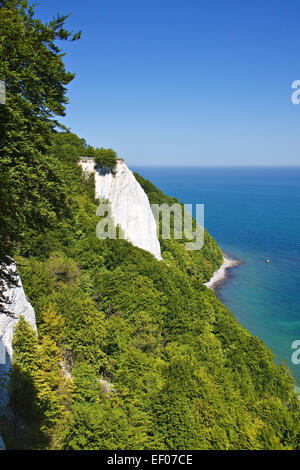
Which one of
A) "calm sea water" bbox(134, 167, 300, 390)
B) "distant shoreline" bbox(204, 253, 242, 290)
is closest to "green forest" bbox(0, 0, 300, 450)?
"calm sea water" bbox(134, 167, 300, 390)

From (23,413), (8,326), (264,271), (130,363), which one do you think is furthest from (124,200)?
(264,271)

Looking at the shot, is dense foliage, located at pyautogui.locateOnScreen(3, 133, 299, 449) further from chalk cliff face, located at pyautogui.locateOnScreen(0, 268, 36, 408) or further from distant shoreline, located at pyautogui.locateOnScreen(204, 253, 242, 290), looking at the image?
distant shoreline, located at pyautogui.locateOnScreen(204, 253, 242, 290)

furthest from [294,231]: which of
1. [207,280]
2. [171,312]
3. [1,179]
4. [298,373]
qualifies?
[1,179]

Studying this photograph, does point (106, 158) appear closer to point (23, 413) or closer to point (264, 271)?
point (23, 413)

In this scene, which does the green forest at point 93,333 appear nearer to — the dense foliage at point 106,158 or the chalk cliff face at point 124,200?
the dense foliage at point 106,158

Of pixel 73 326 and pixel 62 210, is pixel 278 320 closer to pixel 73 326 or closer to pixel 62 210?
pixel 73 326
